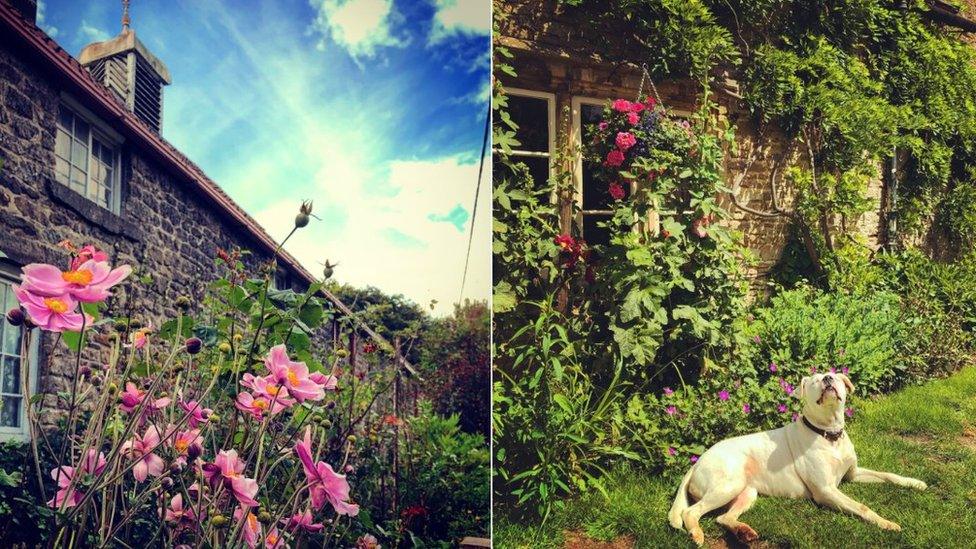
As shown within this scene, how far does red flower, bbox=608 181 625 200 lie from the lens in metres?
3.02

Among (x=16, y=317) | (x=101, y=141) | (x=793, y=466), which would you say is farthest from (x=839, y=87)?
(x=16, y=317)

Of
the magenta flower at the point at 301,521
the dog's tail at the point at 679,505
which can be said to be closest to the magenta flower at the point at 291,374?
the magenta flower at the point at 301,521

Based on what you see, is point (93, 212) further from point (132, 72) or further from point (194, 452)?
point (194, 452)

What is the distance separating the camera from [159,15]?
2.04 m

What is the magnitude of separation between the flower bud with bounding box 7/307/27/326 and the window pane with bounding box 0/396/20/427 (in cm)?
17

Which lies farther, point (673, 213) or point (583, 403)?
point (673, 213)

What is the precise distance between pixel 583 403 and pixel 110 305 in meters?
1.72

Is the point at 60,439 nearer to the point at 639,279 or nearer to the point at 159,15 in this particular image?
the point at 159,15

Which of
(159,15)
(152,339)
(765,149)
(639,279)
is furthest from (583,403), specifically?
(159,15)

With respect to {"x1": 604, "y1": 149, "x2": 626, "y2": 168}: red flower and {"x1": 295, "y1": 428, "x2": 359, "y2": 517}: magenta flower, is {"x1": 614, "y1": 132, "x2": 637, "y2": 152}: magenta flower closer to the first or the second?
{"x1": 604, "y1": 149, "x2": 626, "y2": 168}: red flower

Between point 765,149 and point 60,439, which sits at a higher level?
point 765,149

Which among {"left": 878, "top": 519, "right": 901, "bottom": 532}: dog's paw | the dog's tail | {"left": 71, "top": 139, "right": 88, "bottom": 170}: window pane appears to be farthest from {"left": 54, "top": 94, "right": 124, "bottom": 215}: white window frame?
{"left": 878, "top": 519, "right": 901, "bottom": 532}: dog's paw

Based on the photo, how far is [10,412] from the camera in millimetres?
1579

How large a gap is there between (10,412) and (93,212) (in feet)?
1.56
